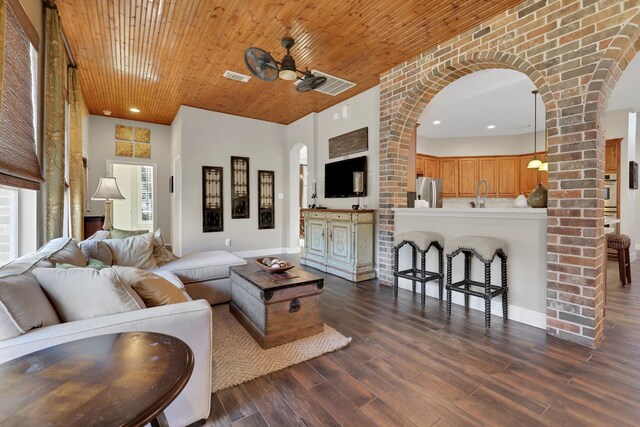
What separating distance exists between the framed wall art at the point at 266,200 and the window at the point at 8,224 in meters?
4.13

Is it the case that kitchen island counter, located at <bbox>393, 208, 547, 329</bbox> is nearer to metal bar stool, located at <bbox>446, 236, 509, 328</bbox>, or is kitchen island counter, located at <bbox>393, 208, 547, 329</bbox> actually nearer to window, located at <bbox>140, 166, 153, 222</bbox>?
metal bar stool, located at <bbox>446, 236, 509, 328</bbox>

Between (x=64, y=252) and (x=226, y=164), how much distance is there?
4123 mm

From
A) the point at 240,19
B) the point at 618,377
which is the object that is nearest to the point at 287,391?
the point at 618,377

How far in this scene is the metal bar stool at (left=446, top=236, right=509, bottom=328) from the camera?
2.66 m

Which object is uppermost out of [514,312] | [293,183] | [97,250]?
[293,183]

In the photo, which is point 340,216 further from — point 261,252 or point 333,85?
point 261,252

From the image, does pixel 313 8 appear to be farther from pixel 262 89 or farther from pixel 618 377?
pixel 618 377

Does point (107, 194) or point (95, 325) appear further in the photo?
point (107, 194)

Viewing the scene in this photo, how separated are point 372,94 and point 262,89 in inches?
67.0

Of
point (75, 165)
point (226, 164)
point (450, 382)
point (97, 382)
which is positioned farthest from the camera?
point (226, 164)

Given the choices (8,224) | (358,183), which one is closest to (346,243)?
(358,183)

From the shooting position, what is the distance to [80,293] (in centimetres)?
134

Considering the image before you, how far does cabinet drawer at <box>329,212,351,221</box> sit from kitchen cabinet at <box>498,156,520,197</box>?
5.02 metres

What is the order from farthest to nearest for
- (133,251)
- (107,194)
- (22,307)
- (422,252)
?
(107,194) → (422,252) → (133,251) → (22,307)
